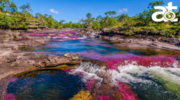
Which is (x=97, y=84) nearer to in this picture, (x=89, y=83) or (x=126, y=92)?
(x=89, y=83)

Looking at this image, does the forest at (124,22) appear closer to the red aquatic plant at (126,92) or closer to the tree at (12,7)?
the tree at (12,7)

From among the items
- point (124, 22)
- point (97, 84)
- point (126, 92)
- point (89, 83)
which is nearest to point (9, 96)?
point (89, 83)

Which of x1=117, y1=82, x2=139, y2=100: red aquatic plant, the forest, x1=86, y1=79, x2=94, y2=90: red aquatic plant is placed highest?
the forest

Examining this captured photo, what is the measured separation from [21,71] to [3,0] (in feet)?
224

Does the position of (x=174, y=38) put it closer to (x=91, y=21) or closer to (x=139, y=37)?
(x=139, y=37)

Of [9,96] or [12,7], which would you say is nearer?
[9,96]

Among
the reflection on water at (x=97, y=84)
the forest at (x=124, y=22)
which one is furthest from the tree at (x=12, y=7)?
the reflection on water at (x=97, y=84)

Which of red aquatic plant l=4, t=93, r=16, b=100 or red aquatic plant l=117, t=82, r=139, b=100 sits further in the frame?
red aquatic plant l=117, t=82, r=139, b=100

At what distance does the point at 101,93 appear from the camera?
634 centimetres

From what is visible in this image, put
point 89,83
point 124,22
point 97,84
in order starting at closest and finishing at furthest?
point 97,84, point 89,83, point 124,22

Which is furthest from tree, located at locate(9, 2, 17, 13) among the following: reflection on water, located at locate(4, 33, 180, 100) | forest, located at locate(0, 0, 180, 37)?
reflection on water, located at locate(4, 33, 180, 100)

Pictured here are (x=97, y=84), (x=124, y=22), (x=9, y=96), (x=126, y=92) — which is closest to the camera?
(x=9, y=96)

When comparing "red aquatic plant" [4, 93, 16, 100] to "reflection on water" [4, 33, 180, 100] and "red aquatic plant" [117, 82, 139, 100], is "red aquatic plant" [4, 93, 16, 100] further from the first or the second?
"red aquatic plant" [117, 82, 139, 100]

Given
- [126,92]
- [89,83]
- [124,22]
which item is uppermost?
[124,22]
